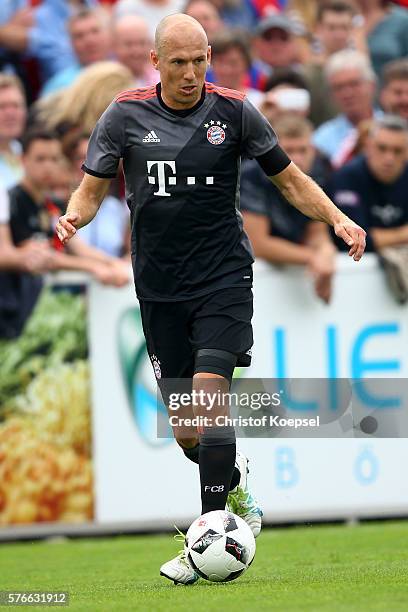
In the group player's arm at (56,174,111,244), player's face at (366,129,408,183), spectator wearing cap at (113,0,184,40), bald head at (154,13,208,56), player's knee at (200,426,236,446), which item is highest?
spectator wearing cap at (113,0,184,40)

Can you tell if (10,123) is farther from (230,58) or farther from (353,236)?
(353,236)

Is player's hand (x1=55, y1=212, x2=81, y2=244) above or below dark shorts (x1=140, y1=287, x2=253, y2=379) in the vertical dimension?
above

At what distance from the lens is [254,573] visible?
7.61 metres

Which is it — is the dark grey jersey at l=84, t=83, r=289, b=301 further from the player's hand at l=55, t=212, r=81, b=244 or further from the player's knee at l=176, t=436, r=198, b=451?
the player's knee at l=176, t=436, r=198, b=451

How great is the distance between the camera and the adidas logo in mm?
6934

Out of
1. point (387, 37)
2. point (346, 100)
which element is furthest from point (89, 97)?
point (387, 37)

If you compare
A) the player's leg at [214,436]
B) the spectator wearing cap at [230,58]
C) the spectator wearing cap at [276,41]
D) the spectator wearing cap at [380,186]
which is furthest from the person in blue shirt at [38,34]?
the player's leg at [214,436]

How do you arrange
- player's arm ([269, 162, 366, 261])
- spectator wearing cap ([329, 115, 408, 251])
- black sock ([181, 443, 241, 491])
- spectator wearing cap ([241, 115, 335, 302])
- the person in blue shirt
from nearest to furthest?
1. player's arm ([269, 162, 366, 261])
2. black sock ([181, 443, 241, 491])
3. spectator wearing cap ([241, 115, 335, 302])
4. spectator wearing cap ([329, 115, 408, 251])
5. the person in blue shirt

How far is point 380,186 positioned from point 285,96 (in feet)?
4.61

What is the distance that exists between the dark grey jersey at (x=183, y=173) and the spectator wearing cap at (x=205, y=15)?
6.72 m

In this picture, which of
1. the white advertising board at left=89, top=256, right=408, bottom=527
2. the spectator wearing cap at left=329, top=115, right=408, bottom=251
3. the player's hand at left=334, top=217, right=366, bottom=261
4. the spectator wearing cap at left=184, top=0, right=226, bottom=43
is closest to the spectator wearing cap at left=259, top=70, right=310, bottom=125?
the spectator wearing cap at left=329, top=115, right=408, bottom=251

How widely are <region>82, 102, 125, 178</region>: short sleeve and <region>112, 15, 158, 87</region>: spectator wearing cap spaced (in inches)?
242

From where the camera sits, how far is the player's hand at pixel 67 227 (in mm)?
6730

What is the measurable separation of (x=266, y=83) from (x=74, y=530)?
471 cm
